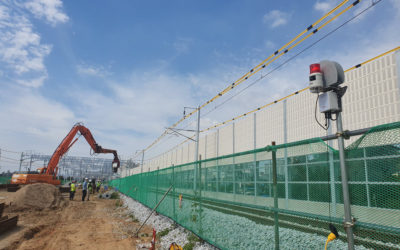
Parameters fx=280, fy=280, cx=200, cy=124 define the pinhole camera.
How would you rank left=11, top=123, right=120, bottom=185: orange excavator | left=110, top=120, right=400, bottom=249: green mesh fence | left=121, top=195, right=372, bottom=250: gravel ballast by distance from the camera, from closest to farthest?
left=110, top=120, right=400, bottom=249: green mesh fence
left=121, top=195, right=372, bottom=250: gravel ballast
left=11, top=123, right=120, bottom=185: orange excavator

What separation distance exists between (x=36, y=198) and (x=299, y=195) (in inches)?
790

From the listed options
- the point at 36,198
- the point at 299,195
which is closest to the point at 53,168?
the point at 36,198

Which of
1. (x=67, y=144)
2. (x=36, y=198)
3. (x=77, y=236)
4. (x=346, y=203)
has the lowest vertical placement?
(x=77, y=236)

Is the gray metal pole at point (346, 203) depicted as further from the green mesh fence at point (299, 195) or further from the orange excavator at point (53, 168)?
the orange excavator at point (53, 168)

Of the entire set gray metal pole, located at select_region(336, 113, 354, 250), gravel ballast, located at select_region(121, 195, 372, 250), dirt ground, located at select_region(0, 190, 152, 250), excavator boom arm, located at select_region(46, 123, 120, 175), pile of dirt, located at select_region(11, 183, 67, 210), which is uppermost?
excavator boom arm, located at select_region(46, 123, 120, 175)

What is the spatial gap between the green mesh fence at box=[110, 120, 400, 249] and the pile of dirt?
49.8 feet

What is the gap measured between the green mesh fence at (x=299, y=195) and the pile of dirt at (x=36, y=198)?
15.2 m

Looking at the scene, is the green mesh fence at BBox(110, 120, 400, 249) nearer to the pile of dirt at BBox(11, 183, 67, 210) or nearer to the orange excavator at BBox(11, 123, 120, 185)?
the pile of dirt at BBox(11, 183, 67, 210)

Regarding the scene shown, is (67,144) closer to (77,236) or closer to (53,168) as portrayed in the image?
(53,168)

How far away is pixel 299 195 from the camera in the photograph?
156 inches

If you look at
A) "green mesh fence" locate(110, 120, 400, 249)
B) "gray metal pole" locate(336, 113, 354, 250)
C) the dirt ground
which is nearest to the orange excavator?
the dirt ground

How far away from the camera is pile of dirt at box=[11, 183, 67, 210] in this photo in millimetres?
18030

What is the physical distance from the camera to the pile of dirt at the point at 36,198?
710 inches

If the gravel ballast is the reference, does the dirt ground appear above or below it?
below
